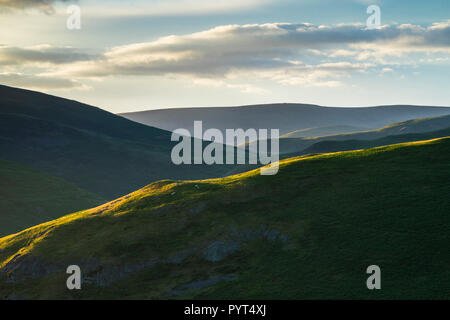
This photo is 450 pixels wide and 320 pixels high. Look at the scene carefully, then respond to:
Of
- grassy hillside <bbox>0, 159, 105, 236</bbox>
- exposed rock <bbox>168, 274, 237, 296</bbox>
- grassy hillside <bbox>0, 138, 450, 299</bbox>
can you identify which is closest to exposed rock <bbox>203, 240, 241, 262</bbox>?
grassy hillside <bbox>0, 138, 450, 299</bbox>

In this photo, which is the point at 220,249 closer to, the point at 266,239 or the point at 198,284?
the point at 266,239

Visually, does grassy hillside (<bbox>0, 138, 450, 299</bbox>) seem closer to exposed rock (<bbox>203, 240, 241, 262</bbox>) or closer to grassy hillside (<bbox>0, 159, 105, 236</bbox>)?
exposed rock (<bbox>203, 240, 241, 262</bbox>)

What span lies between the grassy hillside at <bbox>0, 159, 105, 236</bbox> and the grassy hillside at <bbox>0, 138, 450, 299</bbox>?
60138mm

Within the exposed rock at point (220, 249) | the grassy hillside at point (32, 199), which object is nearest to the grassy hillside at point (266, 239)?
the exposed rock at point (220, 249)

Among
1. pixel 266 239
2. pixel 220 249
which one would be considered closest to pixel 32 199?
pixel 220 249

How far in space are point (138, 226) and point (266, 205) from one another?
45.7 feet

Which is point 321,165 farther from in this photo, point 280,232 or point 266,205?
point 280,232

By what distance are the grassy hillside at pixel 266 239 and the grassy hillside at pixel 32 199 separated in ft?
197

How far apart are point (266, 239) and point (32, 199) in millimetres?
102033

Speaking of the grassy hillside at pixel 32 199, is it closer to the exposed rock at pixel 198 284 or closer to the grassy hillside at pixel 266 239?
the grassy hillside at pixel 266 239

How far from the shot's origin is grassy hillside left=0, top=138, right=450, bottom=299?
3741 cm

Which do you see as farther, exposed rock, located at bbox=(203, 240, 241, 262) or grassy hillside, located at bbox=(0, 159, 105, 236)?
grassy hillside, located at bbox=(0, 159, 105, 236)
